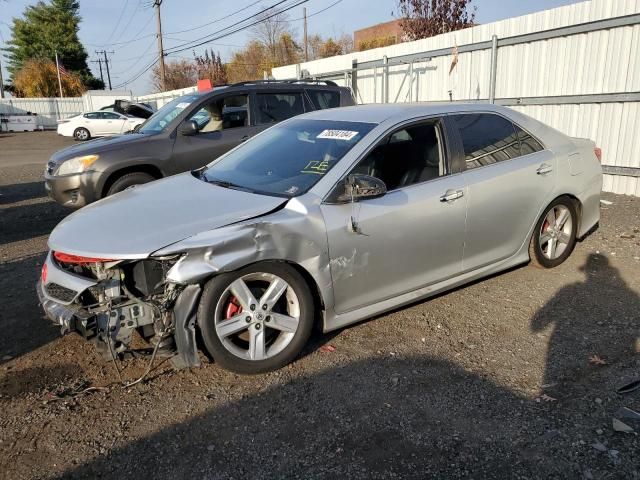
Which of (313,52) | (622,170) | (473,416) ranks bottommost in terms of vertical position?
(473,416)

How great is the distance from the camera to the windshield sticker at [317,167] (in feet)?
12.0

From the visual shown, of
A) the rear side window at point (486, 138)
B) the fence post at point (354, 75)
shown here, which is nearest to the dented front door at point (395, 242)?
the rear side window at point (486, 138)

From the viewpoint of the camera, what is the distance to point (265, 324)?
3.25 metres

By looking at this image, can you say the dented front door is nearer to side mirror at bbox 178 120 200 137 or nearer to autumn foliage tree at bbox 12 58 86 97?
side mirror at bbox 178 120 200 137

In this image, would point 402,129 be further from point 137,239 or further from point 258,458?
point 258,458

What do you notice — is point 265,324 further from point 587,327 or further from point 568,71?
point 568,71

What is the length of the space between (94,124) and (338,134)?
2700 cm

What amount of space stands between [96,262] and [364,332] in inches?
77.7

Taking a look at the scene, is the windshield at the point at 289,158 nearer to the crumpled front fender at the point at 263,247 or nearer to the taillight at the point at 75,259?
the crumpled front fender at the point at 263,247

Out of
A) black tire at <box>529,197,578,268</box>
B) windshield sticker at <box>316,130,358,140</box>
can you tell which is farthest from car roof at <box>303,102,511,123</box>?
black tire at <box>529,197,578,268</box>

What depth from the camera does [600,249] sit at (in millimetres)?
5746

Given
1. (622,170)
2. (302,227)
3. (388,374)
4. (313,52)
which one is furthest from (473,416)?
(313,52)

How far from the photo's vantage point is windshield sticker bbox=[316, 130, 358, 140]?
152 inches

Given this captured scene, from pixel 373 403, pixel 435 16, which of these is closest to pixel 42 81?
pixel 435 16
